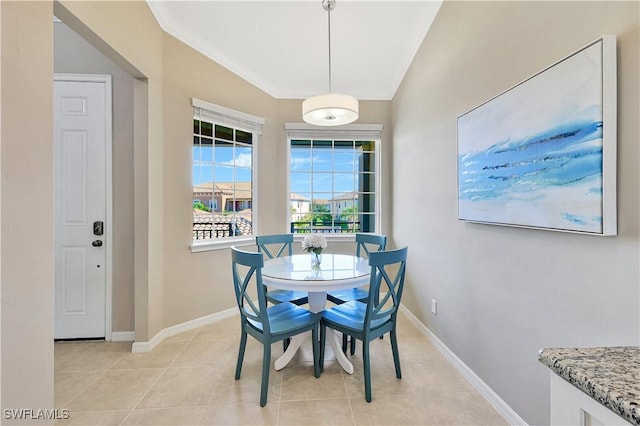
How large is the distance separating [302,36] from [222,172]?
5.54ft

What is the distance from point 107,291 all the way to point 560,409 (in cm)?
315

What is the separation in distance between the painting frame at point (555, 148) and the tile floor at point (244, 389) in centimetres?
120

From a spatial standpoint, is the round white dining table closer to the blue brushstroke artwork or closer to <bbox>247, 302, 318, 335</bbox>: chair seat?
<bbox>247, 302, 318, 335</bbox>: chair seat

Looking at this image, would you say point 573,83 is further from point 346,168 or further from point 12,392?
point 346,168

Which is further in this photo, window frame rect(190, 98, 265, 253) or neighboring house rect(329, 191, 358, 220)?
neighboring house rect(329, 191, 358, 220)

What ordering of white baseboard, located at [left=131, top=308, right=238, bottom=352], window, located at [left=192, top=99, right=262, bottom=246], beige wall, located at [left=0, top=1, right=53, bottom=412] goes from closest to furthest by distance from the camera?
beige wall, located at [left=0, top=1, right=53, bottom=412]
white baseboard, located at [left=131, top=308, right=238, bottom=352]
window, located at [left=192, top=99, right=262, bottom=246]

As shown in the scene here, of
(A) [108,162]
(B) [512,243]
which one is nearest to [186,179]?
(A) [108,162]

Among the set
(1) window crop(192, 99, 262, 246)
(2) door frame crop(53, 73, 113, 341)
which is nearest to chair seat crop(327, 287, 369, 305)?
(1) window crop(192, 99, 262, 246)

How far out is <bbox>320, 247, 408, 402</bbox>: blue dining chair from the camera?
178 cm

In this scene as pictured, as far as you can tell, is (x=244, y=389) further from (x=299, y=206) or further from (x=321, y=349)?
(x=299, y=206)

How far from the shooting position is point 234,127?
10.8 feet

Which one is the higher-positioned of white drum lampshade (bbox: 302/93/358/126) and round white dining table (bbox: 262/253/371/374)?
white drum lampshade (bbox: 302/93/358/126)

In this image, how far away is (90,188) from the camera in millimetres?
2502

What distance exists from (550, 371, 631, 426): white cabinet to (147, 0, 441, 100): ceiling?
2756 mm
